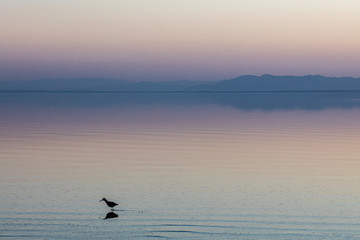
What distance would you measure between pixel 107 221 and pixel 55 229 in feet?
6.70

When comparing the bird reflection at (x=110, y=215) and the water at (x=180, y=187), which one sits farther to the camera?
the bird reflection at (x=110, y=215)

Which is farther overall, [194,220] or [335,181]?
[335,181]

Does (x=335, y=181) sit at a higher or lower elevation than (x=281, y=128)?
lower

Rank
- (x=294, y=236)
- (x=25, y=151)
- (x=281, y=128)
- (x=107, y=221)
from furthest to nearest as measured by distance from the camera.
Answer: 1. (x=281, y=128)
2. (x=25, y=151)
3. (x=107, y=221)
4. (x=294, y=236)

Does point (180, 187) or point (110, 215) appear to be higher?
point (180, 187)

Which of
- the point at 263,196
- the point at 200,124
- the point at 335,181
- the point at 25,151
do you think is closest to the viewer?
the point at 263,196

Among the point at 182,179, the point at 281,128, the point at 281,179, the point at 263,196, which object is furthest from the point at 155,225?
the point at 281,128

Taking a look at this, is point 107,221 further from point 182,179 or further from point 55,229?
point 182,179

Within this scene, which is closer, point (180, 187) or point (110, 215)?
point (110, 215)

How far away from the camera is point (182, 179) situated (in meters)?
29.8

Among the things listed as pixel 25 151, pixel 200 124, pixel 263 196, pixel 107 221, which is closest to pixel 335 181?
pixel 263 196

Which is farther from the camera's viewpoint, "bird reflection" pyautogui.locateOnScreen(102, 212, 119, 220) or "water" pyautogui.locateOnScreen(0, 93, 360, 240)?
"bird reflection" pyautogui.locateOnScreen(102, 212, 119, 220)

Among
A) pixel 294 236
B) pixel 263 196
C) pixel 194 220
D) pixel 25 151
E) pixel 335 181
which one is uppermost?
pixel 25 151

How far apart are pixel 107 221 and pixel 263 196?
25.6 ft
